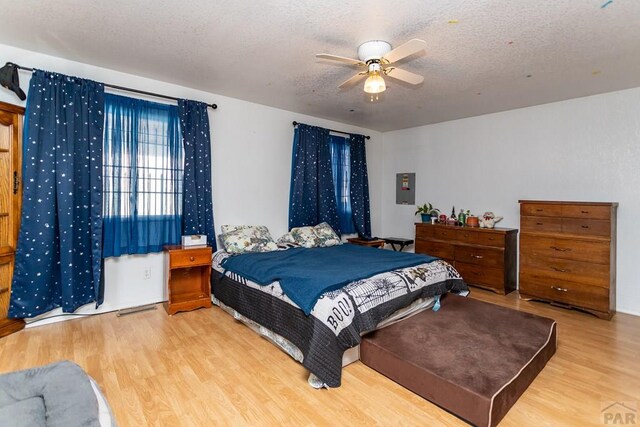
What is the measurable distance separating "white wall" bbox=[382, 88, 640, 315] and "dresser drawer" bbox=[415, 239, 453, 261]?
668 millimetres

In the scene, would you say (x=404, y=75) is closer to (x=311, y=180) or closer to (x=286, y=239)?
(x=311, y=180)

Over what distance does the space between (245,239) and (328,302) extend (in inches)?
71.3

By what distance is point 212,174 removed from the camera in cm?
388

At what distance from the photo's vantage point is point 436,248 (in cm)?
471

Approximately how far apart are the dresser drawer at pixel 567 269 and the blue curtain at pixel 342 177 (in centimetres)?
250

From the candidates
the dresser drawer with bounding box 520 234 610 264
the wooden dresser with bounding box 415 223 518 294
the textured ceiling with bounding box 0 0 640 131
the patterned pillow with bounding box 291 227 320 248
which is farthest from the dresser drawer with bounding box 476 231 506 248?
the patterned pillow with bounding box 291 227 320 248

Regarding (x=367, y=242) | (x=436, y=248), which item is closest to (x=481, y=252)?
(x=436, y=248)

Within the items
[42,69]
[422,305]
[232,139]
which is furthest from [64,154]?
[422,305]

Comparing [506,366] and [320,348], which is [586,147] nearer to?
[506,366]

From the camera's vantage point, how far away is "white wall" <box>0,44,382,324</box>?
312 centimetres

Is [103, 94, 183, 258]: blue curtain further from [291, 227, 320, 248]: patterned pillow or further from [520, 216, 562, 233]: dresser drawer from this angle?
[520, 216, 562, 233]: dresser drawer

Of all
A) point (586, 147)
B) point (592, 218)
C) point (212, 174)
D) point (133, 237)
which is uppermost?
point (586, 147)

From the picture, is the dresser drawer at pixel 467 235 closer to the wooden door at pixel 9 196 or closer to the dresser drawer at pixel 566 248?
the dresser drawer at pixel 566 248

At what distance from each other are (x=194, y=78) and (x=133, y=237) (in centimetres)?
181
